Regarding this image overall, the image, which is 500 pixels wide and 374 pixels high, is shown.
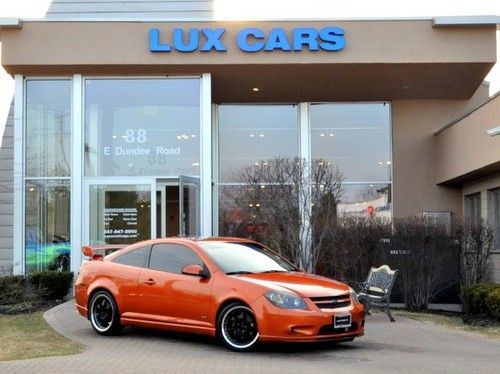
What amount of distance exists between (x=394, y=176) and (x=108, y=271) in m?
14.2

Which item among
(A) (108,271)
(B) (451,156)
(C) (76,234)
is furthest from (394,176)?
(A) (108,271)

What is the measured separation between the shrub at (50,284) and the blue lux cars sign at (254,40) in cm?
663

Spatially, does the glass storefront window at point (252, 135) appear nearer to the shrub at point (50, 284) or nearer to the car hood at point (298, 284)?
the shrub at point (50, 284)

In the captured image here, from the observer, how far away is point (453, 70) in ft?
68.5

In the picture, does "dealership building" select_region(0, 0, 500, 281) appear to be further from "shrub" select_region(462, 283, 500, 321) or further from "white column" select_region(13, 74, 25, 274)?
"shrub" select_region(462, 283, 500, 321)

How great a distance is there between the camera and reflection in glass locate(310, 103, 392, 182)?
952 inches

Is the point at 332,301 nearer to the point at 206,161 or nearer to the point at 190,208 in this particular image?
the point at 190,208

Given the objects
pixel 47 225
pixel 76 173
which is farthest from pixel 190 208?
pixel 47 225

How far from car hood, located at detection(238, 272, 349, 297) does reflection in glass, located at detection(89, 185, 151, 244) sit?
1043 cm

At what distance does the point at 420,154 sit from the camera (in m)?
23.8

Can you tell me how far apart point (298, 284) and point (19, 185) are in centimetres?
1283

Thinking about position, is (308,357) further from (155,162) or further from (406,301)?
(155,162)

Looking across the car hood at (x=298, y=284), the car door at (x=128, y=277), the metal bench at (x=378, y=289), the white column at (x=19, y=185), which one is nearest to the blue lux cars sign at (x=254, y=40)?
the white column at (x=19, y=185)

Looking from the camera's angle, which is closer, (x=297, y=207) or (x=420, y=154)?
(x=297, y=207)
